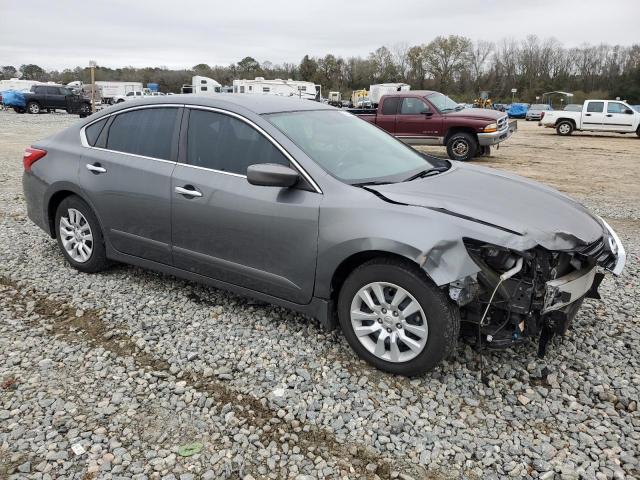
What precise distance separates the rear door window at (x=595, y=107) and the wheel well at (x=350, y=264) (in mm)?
24478

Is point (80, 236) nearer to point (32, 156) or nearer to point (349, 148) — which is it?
point (32, 156)

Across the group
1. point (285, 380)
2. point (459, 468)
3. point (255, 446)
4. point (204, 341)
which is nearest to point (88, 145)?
point (204, 341)

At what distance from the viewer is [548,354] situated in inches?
134

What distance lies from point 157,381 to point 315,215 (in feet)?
4.52

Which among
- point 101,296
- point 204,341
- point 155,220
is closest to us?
point 204,341

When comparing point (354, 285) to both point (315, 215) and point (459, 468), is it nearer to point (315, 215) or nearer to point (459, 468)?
point (315, 215)

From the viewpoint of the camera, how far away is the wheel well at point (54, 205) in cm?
463

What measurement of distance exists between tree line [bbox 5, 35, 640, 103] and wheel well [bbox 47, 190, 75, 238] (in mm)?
76600

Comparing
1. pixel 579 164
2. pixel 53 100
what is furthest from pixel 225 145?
pixel 53 100

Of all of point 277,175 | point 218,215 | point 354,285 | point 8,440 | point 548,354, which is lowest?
point 8,440

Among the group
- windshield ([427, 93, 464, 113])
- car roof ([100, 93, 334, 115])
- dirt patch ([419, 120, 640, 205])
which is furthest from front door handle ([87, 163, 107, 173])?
windshield ([427, 93, 464, 113])

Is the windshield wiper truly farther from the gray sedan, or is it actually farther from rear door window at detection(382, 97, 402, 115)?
rear door window at detection(382, 97, 402, 115)

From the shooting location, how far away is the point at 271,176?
319cm

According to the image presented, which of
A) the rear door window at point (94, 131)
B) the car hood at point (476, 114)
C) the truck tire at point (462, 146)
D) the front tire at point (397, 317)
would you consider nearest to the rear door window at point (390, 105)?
the car hood at point (476, 114)
